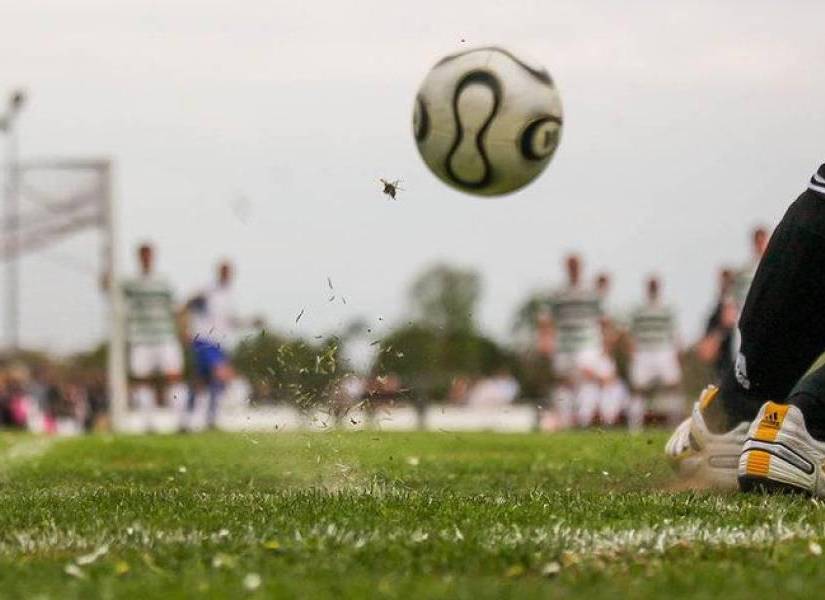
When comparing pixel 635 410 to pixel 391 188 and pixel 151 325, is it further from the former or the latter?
pixel 391 188

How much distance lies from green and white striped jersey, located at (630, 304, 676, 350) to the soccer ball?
15283 mm

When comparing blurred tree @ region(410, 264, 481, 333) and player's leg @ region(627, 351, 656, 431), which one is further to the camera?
blurred tree @ region(410, 264, 481, 333)

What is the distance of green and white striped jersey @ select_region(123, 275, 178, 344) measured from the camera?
1947 centimetres

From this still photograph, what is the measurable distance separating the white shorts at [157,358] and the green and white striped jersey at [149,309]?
7 cm

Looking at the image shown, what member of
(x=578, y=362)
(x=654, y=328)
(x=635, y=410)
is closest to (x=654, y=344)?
(x=654, y=328)

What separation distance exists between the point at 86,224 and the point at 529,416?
17.8 metres

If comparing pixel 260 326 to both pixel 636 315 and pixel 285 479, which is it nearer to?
pixel 285 479

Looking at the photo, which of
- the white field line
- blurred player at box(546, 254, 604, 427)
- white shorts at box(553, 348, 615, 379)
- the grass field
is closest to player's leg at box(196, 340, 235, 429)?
blurred player at box(546, 254, 604, 427)

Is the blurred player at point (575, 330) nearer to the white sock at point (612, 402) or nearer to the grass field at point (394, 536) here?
the white sock at point (612, 402)

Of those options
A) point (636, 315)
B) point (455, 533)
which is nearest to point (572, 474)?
point (455, 533)

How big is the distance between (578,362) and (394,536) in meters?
16.1

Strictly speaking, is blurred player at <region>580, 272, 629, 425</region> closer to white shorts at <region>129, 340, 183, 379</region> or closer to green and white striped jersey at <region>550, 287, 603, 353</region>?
green and white striped jersey at <region>550, 287, 603, 353</region>

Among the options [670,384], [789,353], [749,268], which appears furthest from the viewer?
[670,384]

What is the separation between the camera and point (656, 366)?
70.7 ft
